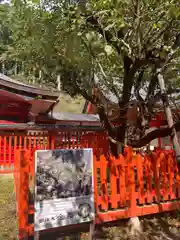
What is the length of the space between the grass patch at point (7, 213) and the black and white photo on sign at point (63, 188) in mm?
1032

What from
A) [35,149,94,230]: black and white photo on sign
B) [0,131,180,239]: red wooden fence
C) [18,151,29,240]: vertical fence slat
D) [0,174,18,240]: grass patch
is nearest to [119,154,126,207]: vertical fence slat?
[0,131,180,239]: red wooden fence

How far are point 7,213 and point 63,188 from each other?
221 centimetres

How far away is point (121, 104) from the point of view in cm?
535

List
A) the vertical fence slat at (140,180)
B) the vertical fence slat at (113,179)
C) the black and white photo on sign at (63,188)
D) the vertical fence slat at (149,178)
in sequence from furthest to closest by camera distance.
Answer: the vertical fence slat at (149,178), the vertical fence slat at (140,180), the vertical fence slat at (113,179), the black and white photo on sign at (63,188)

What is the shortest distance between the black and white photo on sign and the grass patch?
1032 millimetres

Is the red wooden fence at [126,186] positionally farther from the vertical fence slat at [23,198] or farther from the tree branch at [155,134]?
the tree branch at [155,134]

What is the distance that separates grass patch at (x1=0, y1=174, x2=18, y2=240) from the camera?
3.71 m

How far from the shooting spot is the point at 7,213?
462 centimetres

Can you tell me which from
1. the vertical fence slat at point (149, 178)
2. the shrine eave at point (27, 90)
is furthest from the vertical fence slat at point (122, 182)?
the shrine eave at point (27, 90)

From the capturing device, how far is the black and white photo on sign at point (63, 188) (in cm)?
300

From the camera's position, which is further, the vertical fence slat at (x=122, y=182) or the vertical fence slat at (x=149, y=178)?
the vertical fence slat at (x=149, y=178)

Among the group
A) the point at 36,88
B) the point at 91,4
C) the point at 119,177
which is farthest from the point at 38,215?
the point at 36,88

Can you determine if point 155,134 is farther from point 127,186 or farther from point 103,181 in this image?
point 103,181

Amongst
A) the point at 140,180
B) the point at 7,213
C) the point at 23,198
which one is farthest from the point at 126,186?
the point at 7,213
